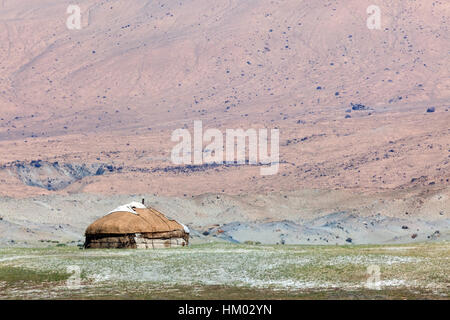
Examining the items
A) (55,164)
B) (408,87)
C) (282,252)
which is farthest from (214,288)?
(408,87)

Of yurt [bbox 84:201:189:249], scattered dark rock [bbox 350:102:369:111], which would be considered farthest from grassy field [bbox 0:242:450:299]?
scattered dark rock [bbox 350:102:369:111]

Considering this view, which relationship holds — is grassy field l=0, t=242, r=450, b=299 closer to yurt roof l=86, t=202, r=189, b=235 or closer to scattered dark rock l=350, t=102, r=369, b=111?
yurt roof l=86, t=202, r=189, b=235

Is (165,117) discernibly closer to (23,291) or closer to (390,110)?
(390,110)

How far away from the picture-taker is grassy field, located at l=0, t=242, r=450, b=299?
3183 cm

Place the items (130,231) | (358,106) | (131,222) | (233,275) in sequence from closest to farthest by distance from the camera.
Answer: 1. (233,275)
2. (130,231)
3. (131,222)
4. (358,106)

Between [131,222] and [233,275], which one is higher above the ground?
Answer: [131,222]

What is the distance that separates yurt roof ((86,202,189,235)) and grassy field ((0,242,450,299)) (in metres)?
7.68

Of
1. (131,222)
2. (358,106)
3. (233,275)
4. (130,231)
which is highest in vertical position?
(358,106)

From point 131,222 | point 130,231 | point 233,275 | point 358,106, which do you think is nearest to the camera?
point 233,275

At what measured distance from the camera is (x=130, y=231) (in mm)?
52969

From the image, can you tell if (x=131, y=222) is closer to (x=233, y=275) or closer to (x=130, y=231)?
(x=130, y=231)

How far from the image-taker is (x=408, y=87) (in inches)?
7638

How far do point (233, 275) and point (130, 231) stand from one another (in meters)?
17.2

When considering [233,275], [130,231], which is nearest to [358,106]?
[130,231]
